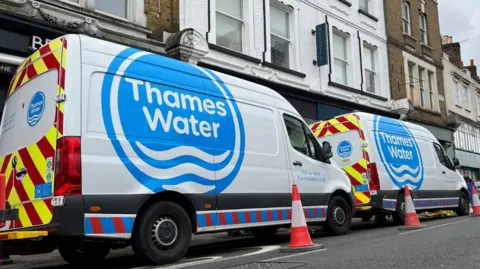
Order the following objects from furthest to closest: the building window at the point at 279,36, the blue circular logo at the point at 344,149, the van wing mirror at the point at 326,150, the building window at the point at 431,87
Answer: the building window at the point at 431,87 → the building window at the point at 279,36 → the blue circular logo at the point at 344,149 → the van wing mirror at the point at 326,150

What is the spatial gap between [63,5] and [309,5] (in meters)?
9.11

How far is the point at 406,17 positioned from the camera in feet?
73.8

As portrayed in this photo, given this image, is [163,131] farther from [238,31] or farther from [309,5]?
[309,5]

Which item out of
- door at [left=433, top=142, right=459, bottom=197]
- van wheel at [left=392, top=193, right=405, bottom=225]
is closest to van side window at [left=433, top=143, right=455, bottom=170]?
door at [left=433, top=142, right=459, bottom=197]

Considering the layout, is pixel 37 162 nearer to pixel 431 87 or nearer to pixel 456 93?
pixel 431 87

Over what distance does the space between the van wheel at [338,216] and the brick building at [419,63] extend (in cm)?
1228

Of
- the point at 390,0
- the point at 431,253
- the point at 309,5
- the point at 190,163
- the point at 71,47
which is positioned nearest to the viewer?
the point at 71,47

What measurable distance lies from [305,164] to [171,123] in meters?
2.96

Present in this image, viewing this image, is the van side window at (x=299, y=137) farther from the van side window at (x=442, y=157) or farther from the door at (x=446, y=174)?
the van side window at (x=442, y=157)

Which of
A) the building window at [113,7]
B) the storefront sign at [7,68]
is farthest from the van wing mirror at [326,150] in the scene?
the storefront sign at [7,68]

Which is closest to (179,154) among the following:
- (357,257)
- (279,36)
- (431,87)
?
(357,257)

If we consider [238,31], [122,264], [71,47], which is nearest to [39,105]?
[71,47]

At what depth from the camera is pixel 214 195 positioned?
20.5 ft

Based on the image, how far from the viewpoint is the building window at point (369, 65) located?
1898 cm
